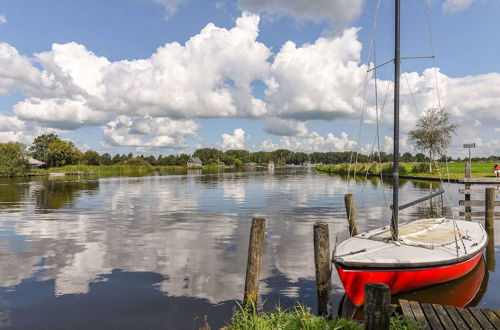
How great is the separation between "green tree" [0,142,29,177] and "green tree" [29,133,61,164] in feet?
80.5

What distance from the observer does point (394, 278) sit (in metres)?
8.27

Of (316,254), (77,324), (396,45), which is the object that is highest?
(396,45)

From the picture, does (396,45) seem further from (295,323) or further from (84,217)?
(84,217)

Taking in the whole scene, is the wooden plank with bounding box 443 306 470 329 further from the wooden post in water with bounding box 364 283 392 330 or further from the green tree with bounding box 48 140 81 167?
the green tree with bounding box 48 140 81 167

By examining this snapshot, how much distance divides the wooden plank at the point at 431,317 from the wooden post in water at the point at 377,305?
211 centimetres

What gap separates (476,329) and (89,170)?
111717mm

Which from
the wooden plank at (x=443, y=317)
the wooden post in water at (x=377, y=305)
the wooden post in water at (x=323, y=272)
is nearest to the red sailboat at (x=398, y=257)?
the wooden post in water at (x=323, y=272)

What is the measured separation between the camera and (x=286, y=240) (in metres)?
15.5

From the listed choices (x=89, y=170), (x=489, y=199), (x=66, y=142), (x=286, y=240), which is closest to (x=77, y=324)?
(x=286, y=240)

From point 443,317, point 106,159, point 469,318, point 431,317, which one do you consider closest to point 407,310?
point 431,317

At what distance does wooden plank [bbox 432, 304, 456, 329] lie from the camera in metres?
6.18

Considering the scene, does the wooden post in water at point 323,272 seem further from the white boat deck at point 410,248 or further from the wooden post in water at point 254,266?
the wooden post in water at point 254,266

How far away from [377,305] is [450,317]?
2917 millimetres

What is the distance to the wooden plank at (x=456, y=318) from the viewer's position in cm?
614
